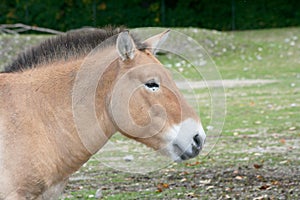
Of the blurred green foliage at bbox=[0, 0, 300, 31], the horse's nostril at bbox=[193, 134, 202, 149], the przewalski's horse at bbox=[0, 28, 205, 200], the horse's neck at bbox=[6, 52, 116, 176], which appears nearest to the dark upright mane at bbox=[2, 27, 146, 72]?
the przewalski's horse at bbox=[0, 28, 205, 200]

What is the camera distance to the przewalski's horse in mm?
5043

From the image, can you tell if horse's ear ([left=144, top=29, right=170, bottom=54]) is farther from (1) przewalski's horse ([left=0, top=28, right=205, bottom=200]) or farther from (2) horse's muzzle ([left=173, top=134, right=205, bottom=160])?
(2) horse's muzzle ([left=173, top=134, right=205, bottom=160])

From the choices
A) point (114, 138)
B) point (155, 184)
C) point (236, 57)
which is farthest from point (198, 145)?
point (236, 57)

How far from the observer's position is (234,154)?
381 inches

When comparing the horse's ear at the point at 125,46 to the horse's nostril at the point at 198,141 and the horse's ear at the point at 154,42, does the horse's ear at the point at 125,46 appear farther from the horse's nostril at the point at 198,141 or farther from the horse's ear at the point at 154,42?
the horse's nostril at the point at 198,141

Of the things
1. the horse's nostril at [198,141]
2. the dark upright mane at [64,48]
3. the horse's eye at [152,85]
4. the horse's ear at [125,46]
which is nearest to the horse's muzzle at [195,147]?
the horse's nostril at [198,141]

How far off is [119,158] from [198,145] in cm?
453

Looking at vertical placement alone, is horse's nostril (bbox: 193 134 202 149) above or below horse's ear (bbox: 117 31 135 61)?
below

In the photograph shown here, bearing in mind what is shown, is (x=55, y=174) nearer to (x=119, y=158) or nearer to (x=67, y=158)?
(x=67, y=158)

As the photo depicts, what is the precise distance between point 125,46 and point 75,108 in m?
0.62

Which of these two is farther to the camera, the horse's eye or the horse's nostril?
the horse's eye

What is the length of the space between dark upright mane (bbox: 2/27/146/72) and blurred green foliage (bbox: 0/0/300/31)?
2305 centimetres

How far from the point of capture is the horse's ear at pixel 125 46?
16.5ft

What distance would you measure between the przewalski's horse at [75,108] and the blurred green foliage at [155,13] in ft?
76.0
